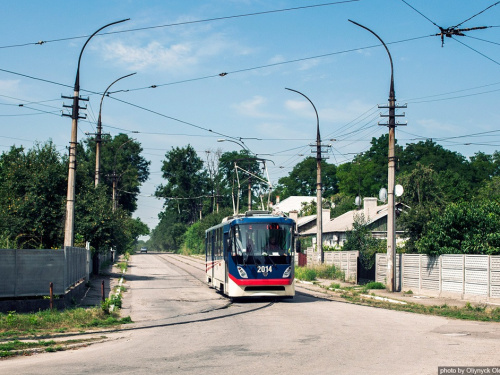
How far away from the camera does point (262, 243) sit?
2350 cm

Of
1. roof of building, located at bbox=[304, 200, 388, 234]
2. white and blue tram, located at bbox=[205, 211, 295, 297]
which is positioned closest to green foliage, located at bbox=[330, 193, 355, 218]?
roof of building, located at bbox=[304, 200, 388, 234]

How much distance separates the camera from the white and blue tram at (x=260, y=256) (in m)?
23.2

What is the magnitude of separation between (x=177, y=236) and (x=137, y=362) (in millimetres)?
120847

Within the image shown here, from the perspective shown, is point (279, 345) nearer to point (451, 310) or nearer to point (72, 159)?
point (451, 310)

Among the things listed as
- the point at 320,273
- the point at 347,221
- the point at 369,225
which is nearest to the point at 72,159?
the point at 320,273

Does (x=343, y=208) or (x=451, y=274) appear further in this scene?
(x=343, y=208)

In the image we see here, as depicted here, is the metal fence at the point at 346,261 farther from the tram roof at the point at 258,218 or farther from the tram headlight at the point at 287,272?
the tram headlight at the point at 287,272

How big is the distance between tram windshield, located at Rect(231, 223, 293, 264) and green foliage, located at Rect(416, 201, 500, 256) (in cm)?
712

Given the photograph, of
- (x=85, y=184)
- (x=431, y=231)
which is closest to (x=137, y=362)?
(x=431, y=231)

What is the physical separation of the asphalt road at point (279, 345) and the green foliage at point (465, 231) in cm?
732

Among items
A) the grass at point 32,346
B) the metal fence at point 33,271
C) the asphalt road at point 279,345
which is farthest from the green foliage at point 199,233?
the grass at point 32,346

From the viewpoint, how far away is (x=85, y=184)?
39.2m

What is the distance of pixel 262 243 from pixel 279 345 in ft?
36.0

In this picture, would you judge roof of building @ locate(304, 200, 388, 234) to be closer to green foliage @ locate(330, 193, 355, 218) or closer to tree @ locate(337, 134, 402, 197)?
green foliage @ locate(330, 193, 355, 218)
